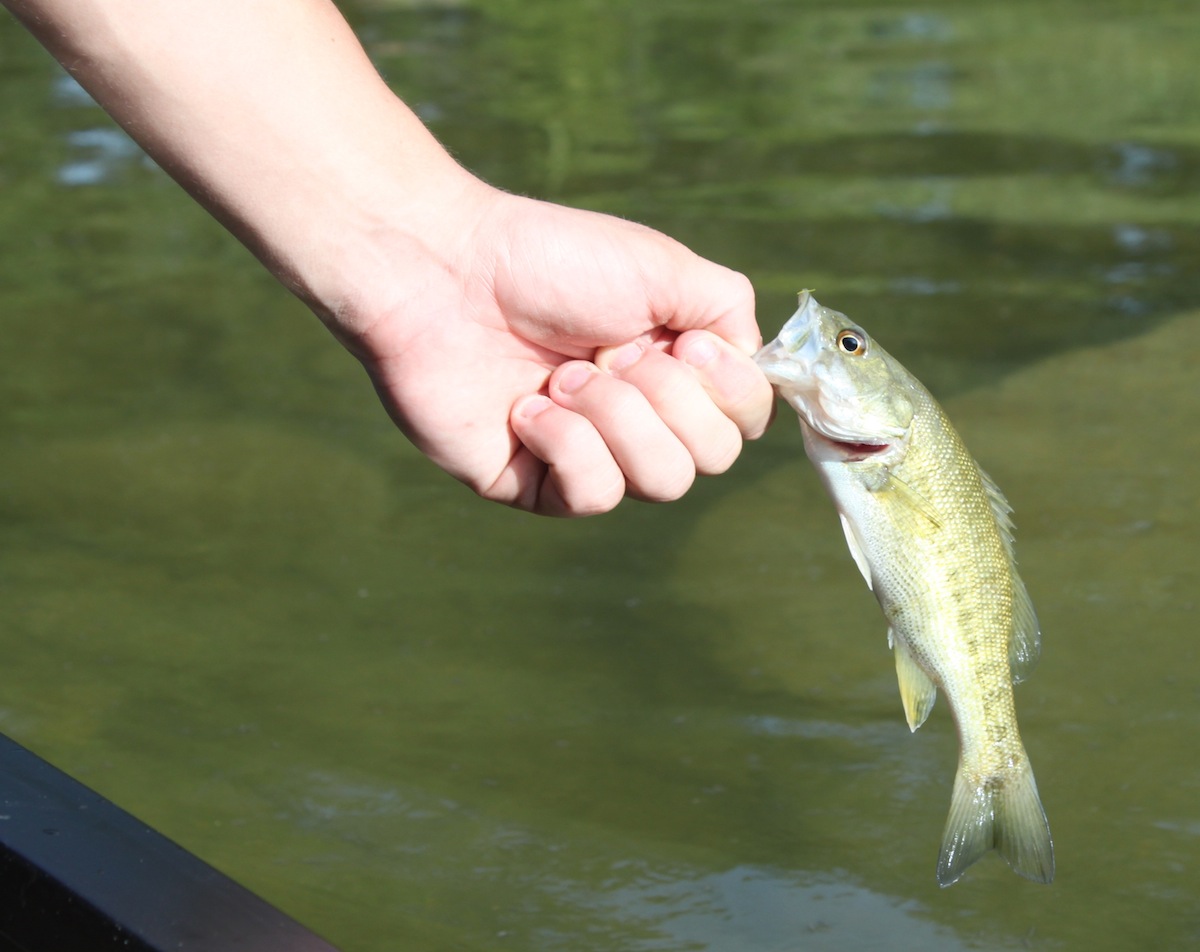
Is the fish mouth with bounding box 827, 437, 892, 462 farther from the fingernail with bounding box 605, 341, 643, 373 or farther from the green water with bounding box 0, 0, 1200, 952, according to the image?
the green water with bounding box 0, 0, 1200, 952

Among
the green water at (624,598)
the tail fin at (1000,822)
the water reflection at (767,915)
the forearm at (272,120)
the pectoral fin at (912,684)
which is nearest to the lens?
the forearm at (272,120)

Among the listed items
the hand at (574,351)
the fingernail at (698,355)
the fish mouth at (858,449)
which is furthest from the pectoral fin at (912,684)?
the fingernail at (698,355)

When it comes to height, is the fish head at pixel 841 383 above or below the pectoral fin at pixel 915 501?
above

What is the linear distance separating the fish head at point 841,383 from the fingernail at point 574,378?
0.29 meters

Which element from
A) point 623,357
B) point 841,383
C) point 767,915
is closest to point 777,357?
point 841,383

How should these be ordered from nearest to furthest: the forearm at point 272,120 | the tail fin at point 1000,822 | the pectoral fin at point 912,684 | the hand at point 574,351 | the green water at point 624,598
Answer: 1. the forearm at point 272,120
2. the hand at point 574,351
3. the tail fin at point 1000,822
4. the pectoral fin at point 912,684
5. the green water at point 624,598

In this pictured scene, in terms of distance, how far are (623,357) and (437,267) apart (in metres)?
0.32

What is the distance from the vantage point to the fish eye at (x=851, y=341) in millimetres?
2346

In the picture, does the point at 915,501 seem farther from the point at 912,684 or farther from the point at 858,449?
the point at 912,684

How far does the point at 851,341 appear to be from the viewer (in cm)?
235

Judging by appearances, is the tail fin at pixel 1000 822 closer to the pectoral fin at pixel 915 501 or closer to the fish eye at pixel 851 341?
the pectoral fin at pixel 915 501

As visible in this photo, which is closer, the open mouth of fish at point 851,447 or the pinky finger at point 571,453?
the pinky finger at point 571,453

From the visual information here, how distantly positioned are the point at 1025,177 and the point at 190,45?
6.30 metres

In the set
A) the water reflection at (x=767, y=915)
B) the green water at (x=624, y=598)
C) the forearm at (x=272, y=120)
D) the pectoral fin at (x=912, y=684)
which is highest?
the forearm at (x=272, y=120)
